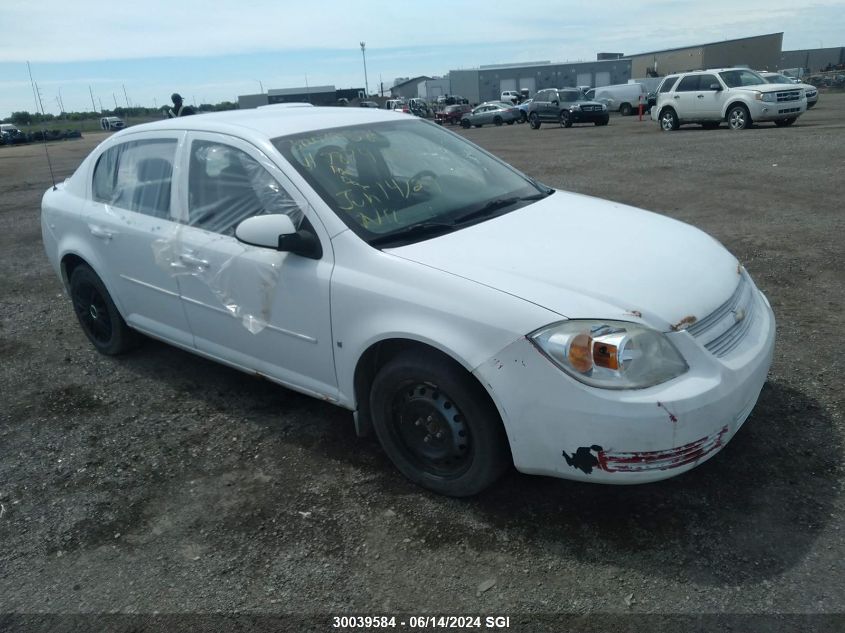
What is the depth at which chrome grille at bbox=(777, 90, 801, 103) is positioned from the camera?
17.9 m

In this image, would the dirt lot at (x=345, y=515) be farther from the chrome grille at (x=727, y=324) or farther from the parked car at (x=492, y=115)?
the parked car at (x=492, y=115)

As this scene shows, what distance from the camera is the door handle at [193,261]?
3707 mm

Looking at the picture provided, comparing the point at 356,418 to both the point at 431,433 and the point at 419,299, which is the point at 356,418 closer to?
the point at 431,433

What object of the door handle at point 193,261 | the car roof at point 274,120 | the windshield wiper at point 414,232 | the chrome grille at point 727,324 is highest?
the car roof at point 274,120

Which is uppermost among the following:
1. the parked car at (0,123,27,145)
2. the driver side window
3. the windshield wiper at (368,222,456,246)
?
the driver side window

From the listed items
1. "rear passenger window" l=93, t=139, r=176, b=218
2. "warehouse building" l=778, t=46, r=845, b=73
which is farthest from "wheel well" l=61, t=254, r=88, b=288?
"warehouse building" l=778, t=46, r=845, b=73

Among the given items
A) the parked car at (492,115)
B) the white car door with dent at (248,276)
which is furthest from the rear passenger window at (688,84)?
the white car door with dent at (248,276)

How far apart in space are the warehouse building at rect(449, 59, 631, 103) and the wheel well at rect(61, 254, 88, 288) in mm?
67399

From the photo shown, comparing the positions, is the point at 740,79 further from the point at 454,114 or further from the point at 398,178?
the point at 454,114

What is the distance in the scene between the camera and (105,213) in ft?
14.7

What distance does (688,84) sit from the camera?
19.9 m

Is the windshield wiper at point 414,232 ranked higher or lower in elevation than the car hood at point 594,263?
higher

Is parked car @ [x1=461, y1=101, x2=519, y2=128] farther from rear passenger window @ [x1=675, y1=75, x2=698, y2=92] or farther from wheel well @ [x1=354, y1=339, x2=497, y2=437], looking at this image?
wheel well @ [x1=354, y1=339, x2=497, y2=437]

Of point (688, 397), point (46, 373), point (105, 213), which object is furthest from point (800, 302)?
point (46, 373)
